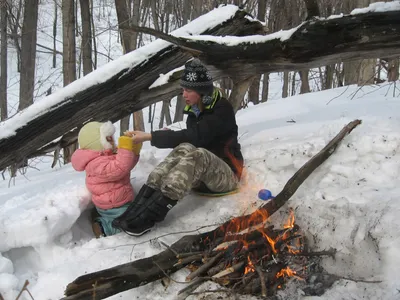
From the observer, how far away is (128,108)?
4.51 meters

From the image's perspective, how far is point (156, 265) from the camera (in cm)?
270

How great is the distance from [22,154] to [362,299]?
3.56 meters

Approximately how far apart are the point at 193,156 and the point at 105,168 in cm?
79

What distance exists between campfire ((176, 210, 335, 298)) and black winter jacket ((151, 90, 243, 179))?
104 centimetres

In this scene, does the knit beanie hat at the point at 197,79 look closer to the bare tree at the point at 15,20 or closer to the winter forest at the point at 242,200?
the winter forest at the point at 242,200

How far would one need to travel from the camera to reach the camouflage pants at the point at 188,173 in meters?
3.26

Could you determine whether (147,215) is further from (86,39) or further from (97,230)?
(86,39)

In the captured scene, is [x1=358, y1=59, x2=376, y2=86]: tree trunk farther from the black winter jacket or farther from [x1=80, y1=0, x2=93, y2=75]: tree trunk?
[x1=80, y1=0, x2=93, y2=75]: tree trunk

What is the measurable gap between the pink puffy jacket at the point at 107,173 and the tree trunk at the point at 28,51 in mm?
6985

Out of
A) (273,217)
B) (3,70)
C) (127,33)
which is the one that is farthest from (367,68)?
(3,70)

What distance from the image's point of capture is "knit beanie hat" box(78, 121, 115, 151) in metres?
3.55

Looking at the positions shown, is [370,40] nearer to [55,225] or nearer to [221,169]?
[221,169]

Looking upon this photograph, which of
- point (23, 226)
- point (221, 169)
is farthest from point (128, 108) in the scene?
point (23, 226)

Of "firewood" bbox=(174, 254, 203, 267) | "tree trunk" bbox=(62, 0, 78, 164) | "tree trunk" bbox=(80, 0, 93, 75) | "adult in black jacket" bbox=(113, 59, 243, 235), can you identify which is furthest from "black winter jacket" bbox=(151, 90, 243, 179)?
"tree trunk" bbox=(80, 0, 93, 75)
